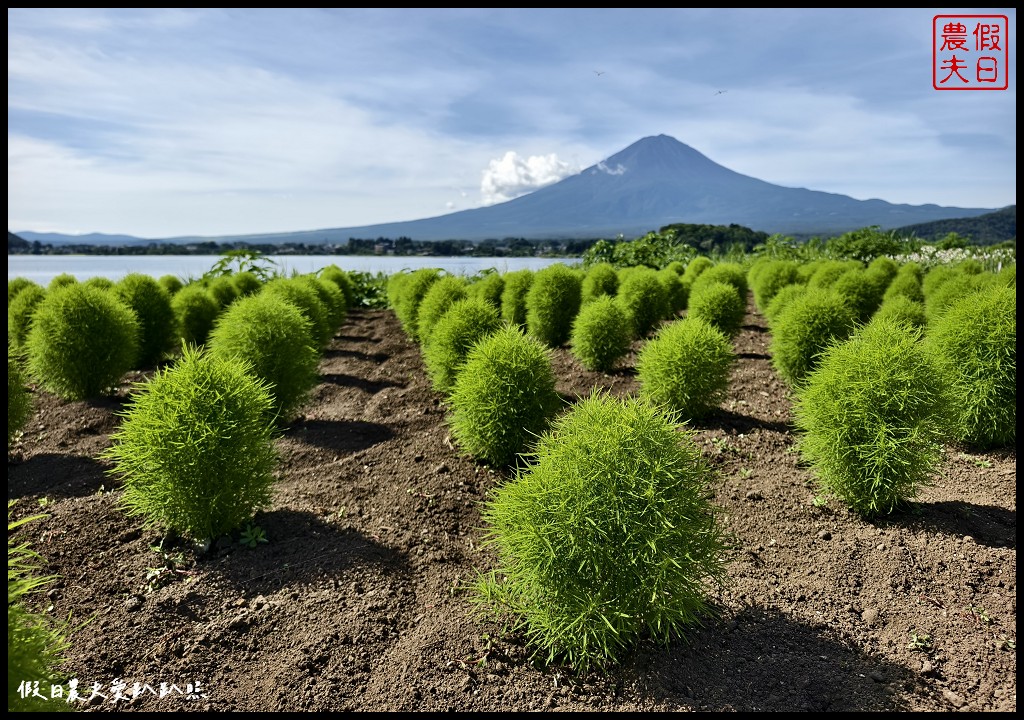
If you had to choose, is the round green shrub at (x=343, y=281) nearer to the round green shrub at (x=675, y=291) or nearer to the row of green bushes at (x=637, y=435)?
the round green shrub at (x=675, y=291)

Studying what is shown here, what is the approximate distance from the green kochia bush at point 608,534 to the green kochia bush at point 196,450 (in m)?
2.12

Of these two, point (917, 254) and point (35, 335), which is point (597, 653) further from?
point (917, 254)

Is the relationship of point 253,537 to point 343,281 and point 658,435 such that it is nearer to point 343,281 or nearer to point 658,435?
point 658,435

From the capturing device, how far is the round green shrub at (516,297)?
12.9 meters

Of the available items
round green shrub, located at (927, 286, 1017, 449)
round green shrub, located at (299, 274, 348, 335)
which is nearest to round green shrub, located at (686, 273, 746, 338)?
round green shrub, located at (927, 286, 1017, 449)

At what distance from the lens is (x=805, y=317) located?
8.26 m

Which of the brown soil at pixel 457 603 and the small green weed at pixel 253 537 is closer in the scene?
the brown soil at pixel 457 603

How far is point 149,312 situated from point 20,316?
2.49 meters

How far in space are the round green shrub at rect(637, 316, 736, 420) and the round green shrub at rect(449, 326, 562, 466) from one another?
1.57 metres

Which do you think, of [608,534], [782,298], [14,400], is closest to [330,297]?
[14,400]

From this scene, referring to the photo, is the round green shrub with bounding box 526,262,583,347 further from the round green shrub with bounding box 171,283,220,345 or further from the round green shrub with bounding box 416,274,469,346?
the round green shrub with bounding box 171,283,220,345

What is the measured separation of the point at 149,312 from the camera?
10.6 m

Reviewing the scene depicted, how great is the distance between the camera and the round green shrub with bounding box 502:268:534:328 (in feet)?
42.2

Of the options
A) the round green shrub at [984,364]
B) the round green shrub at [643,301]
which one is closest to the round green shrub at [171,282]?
the round green shrub at [643,301]
